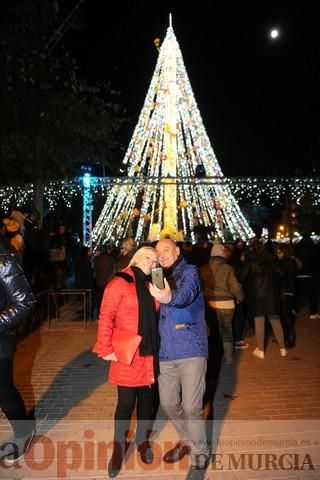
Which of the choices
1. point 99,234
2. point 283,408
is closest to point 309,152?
point 99,234

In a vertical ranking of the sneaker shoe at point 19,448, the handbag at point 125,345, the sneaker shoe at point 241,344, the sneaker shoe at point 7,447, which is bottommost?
the sneaker shoe at point 241,344

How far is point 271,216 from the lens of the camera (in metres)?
58.2

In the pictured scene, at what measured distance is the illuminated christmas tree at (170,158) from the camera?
20125 mm

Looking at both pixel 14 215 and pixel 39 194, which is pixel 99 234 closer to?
pixel 39 194

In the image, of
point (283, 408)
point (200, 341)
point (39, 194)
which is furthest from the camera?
point (39, 194)

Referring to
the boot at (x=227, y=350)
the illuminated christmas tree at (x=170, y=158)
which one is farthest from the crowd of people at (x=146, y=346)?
the illuminated christmas tree at (x=170, y=158)

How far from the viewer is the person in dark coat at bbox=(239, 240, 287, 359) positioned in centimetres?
715

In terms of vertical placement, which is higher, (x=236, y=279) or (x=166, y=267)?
(x=166, y=267)

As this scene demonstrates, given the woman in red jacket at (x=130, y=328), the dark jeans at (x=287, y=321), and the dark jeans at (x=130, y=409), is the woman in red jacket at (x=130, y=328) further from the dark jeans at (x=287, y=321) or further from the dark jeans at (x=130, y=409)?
the dark jeans at (x=287, y=321)

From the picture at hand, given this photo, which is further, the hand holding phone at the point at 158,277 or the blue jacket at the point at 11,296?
the blue jacket at the point at 11,296

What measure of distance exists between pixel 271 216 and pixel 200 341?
56230mm

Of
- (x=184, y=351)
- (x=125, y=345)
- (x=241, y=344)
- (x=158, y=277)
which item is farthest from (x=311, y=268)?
(x=158, y=277)

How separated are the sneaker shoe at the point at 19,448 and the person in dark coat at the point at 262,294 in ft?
13.2

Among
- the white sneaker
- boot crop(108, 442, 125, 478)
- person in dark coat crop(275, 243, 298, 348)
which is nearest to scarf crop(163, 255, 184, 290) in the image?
boot crop(108, 442, 125, 478)
